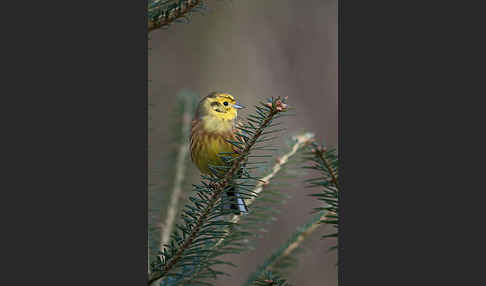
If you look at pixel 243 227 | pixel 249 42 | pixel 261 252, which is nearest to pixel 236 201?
pixel 243 227

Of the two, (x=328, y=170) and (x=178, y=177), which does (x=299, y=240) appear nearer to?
(x=328, y=170)

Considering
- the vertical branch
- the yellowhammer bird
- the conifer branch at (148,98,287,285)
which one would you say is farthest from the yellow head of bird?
the vertical branch

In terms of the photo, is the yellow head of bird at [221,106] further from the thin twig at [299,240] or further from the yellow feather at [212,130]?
the thin twig at [299,240]

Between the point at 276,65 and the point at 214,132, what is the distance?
0.92 feet

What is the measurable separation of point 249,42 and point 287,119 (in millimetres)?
249

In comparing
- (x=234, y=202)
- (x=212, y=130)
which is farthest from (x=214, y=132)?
(x=234, y=202)

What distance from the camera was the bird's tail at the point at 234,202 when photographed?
113 centimetres

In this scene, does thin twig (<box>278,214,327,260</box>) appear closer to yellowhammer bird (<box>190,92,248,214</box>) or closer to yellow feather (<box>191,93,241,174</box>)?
yellowhammer bird (<box>190,92,248,214</box>)

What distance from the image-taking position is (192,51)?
140 cm

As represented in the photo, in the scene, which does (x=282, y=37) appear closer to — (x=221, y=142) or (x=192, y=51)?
(x=192, y=51)

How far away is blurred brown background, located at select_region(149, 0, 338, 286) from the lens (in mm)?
1307

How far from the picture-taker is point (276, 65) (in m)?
1.37

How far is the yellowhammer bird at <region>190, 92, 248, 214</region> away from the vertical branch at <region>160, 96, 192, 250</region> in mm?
236

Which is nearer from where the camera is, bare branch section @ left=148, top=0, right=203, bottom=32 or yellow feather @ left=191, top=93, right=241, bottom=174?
bare branch section @ left=148, top=0, right=203, bottom=32
